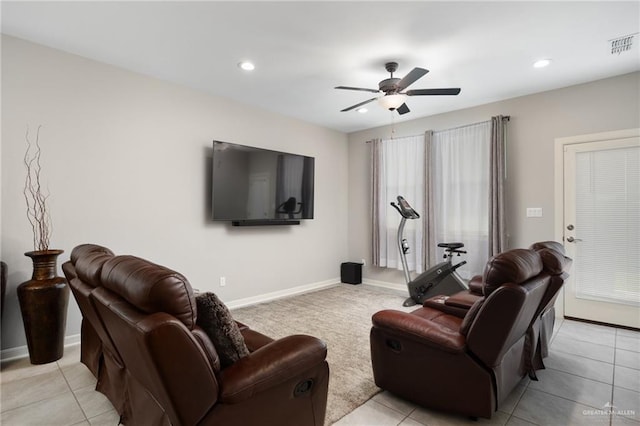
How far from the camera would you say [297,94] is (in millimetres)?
4168

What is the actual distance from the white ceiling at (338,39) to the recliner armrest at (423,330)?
2223mm

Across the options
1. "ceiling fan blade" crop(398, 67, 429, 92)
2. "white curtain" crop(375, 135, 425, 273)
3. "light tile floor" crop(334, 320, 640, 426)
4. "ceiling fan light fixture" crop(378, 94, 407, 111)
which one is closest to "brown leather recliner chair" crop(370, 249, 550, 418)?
"light tile floor" crop(334, 320, 640, 426)

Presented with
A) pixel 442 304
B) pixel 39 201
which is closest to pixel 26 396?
pixel 39 201

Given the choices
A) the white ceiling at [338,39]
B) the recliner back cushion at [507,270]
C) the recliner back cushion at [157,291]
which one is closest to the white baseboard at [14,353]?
the recliner back cushion at [157,291]

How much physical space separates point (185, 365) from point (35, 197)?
9.21 ft

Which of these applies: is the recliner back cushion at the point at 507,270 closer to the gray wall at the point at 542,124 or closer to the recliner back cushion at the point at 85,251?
the recliner back cushion at the point at 85,251

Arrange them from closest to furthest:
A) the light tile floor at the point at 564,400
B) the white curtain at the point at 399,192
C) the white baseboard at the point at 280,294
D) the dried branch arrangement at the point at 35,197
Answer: the light tile floor at the point at 564,400 < the dried branch arrangement at the point at 35,197 < the white baseboard at the point at 280,294 < the white curtain at the point at 399,192

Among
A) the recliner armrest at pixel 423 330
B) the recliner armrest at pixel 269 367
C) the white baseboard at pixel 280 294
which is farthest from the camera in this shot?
the white baseboard at pixel 280 294

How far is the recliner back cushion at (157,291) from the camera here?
1185 millimetres

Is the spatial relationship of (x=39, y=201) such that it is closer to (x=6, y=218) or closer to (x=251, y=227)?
(x=6, y=218)

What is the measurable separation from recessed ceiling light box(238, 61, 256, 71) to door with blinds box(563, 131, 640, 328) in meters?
3.77

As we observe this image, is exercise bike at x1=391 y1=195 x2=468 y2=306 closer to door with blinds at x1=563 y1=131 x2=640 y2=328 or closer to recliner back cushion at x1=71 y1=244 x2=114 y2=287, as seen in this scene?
door with blinds at x1=563 y1=131 x2=640 y2=328

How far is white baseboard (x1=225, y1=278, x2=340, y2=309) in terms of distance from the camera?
4391 mm

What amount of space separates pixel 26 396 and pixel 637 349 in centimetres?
501
